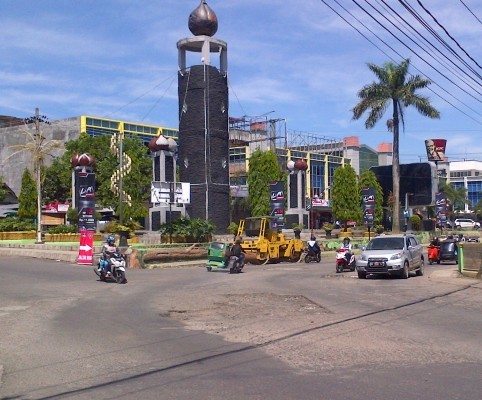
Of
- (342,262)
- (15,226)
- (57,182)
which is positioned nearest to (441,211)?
(57,182)

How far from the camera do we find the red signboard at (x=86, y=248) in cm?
3127

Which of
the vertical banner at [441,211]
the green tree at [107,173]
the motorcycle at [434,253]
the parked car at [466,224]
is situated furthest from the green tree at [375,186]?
the motorcycle at [434,253]

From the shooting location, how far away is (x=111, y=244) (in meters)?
22.4

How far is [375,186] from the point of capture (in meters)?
78.7

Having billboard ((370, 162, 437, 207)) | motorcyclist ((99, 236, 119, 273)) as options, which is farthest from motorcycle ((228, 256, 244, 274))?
billboard ((370, 162, 437, 207))

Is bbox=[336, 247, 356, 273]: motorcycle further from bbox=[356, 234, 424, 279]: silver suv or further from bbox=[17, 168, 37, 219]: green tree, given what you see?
bbox=[17, 168, 37, 219]: green tree

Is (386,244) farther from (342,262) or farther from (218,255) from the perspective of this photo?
(218,255)

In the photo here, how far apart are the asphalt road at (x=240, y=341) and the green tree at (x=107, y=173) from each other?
43633 millimetres

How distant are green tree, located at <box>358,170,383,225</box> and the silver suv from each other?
2054 inches

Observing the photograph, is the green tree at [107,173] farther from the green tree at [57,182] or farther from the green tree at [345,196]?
the green tree at [345,196]

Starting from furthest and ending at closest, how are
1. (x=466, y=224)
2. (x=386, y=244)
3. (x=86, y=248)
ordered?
(x=466, y=224) < (x=86, y=248) < (x=386, y=244)

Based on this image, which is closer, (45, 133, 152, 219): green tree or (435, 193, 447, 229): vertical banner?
(45, 133, 152, 219): green tree

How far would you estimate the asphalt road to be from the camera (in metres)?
8.08

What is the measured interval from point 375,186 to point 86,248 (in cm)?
5262
